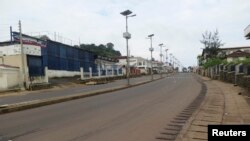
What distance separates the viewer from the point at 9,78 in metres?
43.8

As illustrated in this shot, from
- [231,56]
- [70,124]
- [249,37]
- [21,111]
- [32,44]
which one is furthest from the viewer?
[231,56]

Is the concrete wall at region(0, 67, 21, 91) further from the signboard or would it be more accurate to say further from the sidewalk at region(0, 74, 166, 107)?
the signboard

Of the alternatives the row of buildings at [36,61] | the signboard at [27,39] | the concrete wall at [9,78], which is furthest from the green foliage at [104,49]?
the concrete wall at [9,78]

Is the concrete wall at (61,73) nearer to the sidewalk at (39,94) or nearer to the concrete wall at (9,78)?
the concrete wall at (9,78)

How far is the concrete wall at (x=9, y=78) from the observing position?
42625mm

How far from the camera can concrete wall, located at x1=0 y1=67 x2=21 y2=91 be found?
42625 millimetres

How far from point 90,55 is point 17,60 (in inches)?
1369

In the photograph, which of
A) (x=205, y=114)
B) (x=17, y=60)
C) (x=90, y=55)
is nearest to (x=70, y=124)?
(x=205, y=114)

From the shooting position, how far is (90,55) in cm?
8425

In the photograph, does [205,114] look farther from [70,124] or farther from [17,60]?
[17,60]

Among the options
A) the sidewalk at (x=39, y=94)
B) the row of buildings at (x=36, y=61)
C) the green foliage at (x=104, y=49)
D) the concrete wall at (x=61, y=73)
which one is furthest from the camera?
the green foliage at (x=104, y=49)

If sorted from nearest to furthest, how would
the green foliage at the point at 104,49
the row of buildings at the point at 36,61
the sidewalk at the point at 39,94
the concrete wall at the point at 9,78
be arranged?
the sidewalk at the point at 39,94 < the concrete wall at the point at 9,78 < the row of buildings at the point at 36,61 < the green foliage at the point at 104,49

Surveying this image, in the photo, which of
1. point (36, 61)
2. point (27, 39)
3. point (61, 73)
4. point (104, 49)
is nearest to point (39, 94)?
point (27, 39)

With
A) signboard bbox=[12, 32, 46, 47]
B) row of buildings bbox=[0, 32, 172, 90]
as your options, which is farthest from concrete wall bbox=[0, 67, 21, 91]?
signboard bbox=[12, 32, 46, 47]
